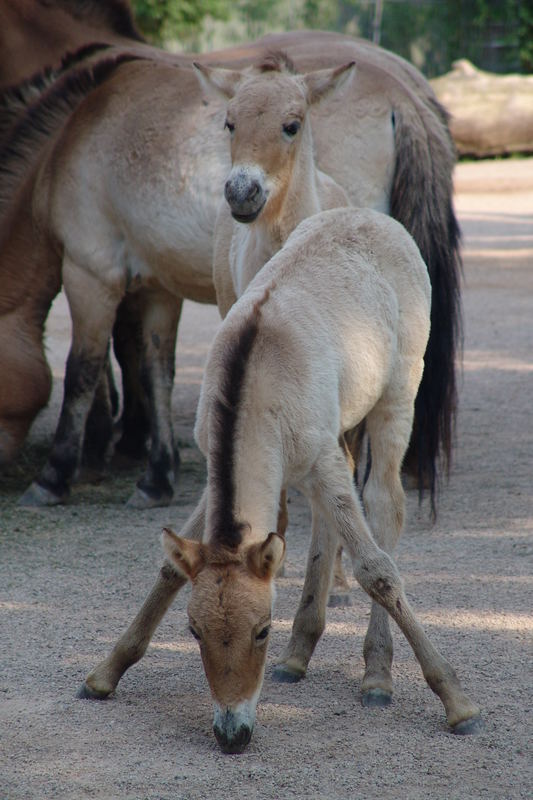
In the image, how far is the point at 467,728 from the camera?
11.1 ft

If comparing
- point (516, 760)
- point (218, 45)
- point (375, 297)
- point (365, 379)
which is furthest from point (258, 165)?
point (218, 45)

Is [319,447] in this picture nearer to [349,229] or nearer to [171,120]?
[349,229]

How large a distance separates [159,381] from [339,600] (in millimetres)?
2147

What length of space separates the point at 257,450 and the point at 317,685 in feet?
3.37

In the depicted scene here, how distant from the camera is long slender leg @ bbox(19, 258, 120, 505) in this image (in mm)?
6043

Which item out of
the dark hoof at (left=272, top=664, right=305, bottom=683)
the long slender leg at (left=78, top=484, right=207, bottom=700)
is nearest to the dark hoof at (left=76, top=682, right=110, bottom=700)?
the long slender leg at (left=78, top=484, right=207, bottom=700)

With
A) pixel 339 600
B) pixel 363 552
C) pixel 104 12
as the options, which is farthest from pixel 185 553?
pixel 104 12

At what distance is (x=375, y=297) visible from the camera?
3791 mm

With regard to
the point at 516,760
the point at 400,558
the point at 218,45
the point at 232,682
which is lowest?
the point at 218,45

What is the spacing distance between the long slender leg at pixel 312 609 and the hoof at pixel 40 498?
8.18 ft

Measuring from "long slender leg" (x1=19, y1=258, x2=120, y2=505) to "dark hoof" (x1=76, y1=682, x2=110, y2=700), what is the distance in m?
2.47

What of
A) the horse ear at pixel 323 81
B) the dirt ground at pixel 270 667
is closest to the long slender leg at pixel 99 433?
the dirt ground at pixel 270 667

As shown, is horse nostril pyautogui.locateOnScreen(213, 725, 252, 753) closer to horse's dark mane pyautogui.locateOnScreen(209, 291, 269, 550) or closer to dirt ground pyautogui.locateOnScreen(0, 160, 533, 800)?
dirt ground pyautogui.locateOnScreen(0, 160, 533, 800)

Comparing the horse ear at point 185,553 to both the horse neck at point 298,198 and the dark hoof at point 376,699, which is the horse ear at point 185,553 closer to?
the dark hoof at point 376,699
